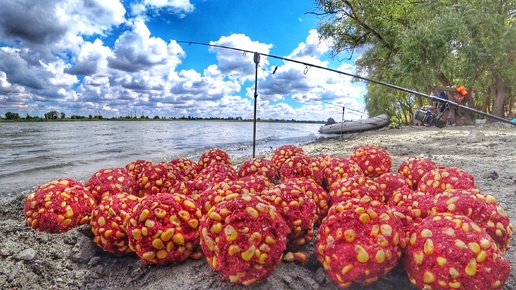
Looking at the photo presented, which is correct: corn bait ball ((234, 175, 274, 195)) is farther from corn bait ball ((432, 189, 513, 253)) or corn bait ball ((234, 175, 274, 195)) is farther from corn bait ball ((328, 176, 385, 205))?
corn bait ball ((432, 189, 513, 253))

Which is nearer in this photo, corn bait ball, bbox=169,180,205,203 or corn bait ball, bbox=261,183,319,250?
corn bait ball, bbox=261,183,319,250

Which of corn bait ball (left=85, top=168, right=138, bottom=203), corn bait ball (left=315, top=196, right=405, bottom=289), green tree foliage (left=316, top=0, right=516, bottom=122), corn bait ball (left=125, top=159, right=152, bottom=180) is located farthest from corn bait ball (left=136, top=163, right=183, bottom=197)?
green tree foliage (left=316, top=0, right=516, bottom=122)

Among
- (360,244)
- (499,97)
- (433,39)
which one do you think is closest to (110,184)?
(360,244)

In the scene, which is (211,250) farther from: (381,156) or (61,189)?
(381,156)

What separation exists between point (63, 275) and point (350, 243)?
176 cm

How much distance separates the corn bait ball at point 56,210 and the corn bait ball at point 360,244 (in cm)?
187

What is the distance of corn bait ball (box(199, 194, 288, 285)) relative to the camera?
153 cm

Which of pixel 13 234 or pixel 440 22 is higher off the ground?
pixel 440 22

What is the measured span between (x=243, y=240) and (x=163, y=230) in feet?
1.76

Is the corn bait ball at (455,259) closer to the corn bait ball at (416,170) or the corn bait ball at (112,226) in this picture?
the corn bait ball at (416,170)

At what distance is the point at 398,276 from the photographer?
1812mm

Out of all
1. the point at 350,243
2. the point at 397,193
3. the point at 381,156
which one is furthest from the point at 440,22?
the point at 350,243

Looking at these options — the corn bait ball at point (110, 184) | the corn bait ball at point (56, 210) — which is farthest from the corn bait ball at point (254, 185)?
the corn bait ball at point (56, 210)

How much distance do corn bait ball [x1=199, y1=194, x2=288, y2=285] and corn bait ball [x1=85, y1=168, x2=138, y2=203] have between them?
4.86 ft
